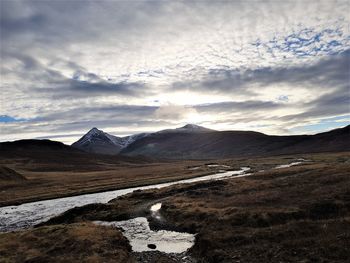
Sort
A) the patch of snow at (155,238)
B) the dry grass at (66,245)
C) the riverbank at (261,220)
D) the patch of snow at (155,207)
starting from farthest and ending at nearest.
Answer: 1. the patch of snow at (155,207)
2. the patch of snow at (155,238)
3. the dry grass at (66,245)
4. the riverbank at (261,220)

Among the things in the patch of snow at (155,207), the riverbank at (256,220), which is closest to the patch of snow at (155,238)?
the riverbank at (256,220)

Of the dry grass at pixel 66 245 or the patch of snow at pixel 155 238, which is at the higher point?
the dry grass at pixel 66 245

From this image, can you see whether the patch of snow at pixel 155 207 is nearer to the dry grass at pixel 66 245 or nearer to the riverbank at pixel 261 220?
the riverbank at pixel 261 220

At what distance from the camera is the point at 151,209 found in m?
52.6

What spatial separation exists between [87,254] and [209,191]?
116ft

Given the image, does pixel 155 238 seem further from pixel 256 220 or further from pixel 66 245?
pixel 256 220

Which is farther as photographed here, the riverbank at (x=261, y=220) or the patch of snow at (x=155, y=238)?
the patch of snow at (x=155, y=238)

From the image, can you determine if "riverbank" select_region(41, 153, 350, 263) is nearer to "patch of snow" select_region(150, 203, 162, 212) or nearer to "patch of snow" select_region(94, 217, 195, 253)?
"patch of snow" select_region(94, 217, 195, 253)

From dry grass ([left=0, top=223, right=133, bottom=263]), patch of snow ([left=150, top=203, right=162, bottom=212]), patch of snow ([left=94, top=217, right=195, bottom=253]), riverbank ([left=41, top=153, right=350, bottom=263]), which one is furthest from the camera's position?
patch of snow ([left=150, top=203, right=162, bottom=212])

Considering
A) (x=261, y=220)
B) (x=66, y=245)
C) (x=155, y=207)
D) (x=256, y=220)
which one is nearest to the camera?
(x=66, y=245)

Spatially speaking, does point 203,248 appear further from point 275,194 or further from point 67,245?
point 275,194

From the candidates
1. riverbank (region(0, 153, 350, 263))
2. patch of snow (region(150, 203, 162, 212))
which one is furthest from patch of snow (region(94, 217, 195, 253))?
patch of snow (region(150, 203, 162, 212))

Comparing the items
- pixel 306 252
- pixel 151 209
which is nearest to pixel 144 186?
pixel 151 209

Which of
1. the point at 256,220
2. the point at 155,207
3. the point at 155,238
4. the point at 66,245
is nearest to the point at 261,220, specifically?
the point at 256,220
